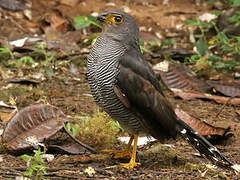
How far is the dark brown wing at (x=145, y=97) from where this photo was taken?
14.3ft

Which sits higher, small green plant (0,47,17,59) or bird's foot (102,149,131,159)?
small green plant (0,47,17,59)

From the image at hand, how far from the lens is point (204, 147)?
455 cm

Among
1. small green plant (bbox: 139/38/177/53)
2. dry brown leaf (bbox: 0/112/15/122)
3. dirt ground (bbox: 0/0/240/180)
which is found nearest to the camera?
dirt ground (bbox: 0/0/240/180)

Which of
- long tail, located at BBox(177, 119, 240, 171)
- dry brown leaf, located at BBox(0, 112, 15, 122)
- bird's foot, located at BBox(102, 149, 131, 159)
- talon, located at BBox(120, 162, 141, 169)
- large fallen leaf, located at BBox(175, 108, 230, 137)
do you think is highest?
long tail, located at BBox(177, 119, 240, 171)

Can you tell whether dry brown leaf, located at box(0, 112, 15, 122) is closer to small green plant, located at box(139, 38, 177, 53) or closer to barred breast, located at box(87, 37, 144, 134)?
barred breast, located at box(87, 37, 144, 134)

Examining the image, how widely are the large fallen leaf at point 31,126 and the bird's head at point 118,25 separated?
851mm

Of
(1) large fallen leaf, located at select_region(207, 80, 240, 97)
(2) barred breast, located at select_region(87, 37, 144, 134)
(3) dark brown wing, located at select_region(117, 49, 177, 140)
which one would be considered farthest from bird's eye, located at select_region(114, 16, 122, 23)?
(1) large fallen leaf, located at select_region(207, 80, 240, 97)

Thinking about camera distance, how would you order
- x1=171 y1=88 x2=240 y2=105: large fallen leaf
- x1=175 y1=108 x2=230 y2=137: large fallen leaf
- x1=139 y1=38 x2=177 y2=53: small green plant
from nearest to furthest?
1. x1=175 y1=108 x2=230 y2=137: large fallen leaf
2. x1=171 y1=88 x2=240 y2=105: large fallen leaf
3. x1=139 y1=38 x2=177 y2=53: small green plant

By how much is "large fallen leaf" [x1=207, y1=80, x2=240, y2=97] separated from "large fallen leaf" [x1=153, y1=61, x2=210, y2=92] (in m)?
0.11

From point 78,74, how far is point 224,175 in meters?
3.40

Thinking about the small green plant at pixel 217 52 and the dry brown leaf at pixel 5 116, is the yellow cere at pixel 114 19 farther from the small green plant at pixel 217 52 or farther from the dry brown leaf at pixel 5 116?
the small green plant at pixel 217 52

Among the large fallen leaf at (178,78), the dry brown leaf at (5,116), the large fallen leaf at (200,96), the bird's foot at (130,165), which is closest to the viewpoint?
the bird's foot at (130,165)

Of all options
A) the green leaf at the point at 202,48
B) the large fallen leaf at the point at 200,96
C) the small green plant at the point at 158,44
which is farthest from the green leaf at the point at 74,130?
the green leaf at the point at 202,48

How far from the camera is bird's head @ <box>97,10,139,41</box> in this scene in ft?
15.0
